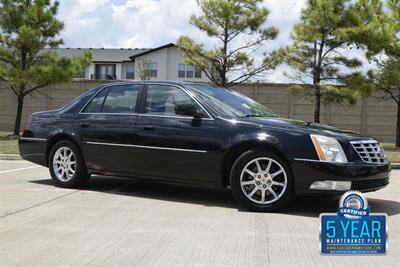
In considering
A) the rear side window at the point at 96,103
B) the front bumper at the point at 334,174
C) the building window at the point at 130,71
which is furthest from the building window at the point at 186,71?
the front bumper at the point at 334,174

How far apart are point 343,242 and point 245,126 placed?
10.1 feet

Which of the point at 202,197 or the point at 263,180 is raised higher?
the point at 263,180

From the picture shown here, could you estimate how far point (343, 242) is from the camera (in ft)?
9.80

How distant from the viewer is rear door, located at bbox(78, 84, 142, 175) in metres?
6.86

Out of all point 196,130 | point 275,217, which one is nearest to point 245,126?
point 196,130

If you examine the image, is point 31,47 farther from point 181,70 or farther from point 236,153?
point 181,70

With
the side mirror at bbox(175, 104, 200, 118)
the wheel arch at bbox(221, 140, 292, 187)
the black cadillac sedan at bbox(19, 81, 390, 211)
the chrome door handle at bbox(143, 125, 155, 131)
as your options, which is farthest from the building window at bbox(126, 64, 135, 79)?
the wheel arch at bbox(221, 140, 292, 187)

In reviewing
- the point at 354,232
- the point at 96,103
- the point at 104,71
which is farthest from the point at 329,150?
the point at 104,71

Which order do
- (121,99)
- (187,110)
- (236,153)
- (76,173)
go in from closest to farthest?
(236,153) → (187,110) → (121,99) → (76,173)

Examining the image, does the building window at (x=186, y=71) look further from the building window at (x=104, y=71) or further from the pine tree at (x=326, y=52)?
the pine tree at (x=326, y=52)

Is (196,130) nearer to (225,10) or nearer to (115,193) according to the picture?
→ (115,193)

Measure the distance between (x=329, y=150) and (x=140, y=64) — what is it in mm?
46000

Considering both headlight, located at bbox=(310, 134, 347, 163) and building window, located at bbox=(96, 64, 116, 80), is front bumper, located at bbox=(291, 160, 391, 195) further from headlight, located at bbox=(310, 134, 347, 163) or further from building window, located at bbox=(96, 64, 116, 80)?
building window, located at bbox=(96, 64, 116, 80)

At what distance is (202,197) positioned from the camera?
6953 mm
